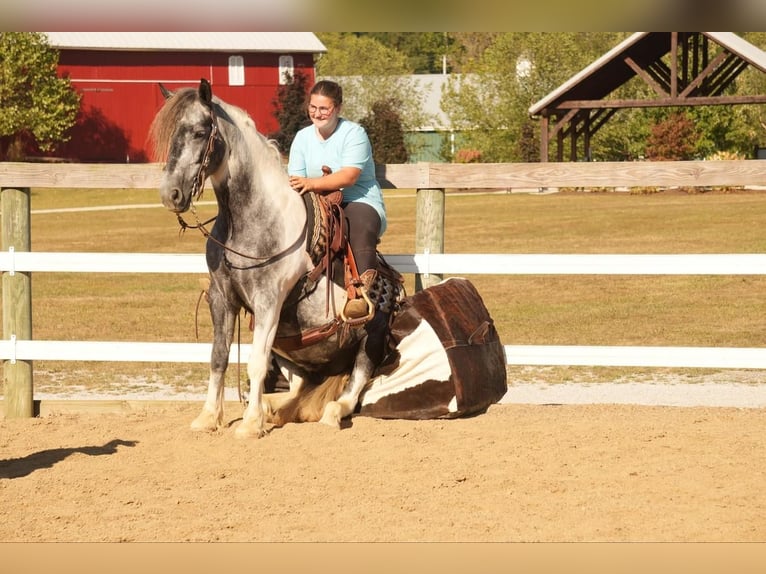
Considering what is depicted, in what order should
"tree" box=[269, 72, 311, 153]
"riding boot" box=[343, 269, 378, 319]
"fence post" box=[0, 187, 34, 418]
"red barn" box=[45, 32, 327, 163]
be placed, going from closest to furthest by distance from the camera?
"riding boot" box=[343, 269, 378, 319] < "fence post" box=[0, 187, 34, 418] < "tree" box=[269, 72, 311, 153] < "red barn" box=[45, 32, 327, 163]

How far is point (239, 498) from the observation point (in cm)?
505

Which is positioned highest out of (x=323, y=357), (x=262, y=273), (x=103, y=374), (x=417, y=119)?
(x=417, y=119)

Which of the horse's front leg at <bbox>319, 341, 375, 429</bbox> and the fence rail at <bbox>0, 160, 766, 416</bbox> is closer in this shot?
the horse's front leg at <bbox>319, 341, 375, 429</bbox>

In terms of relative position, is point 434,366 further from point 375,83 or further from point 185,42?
point 375,83

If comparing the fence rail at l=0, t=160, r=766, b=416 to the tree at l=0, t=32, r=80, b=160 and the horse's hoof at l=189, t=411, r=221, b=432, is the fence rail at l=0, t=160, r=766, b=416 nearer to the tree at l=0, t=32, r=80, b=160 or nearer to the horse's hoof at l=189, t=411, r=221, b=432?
the horse's hoof at l=189, t=411, r=221, b=432

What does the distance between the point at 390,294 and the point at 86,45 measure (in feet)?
171

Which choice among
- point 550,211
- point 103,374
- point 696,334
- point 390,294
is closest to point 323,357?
point 390,294

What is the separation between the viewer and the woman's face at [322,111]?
6.32 m

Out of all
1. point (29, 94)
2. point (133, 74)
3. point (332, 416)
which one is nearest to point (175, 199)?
point (332, 416)

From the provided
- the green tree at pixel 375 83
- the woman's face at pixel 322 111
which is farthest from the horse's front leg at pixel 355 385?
the green tree at pixel 375 83

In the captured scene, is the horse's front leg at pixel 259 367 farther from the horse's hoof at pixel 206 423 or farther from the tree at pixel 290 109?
the tree at pixel 290 109

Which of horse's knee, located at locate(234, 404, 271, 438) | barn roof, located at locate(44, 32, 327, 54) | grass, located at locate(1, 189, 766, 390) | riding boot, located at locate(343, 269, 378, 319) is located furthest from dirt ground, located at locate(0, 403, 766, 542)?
barn roof, located at locate(44, 32, 327, 54)

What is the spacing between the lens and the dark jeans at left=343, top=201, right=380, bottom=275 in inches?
251

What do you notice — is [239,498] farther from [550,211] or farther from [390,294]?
[550,211]
